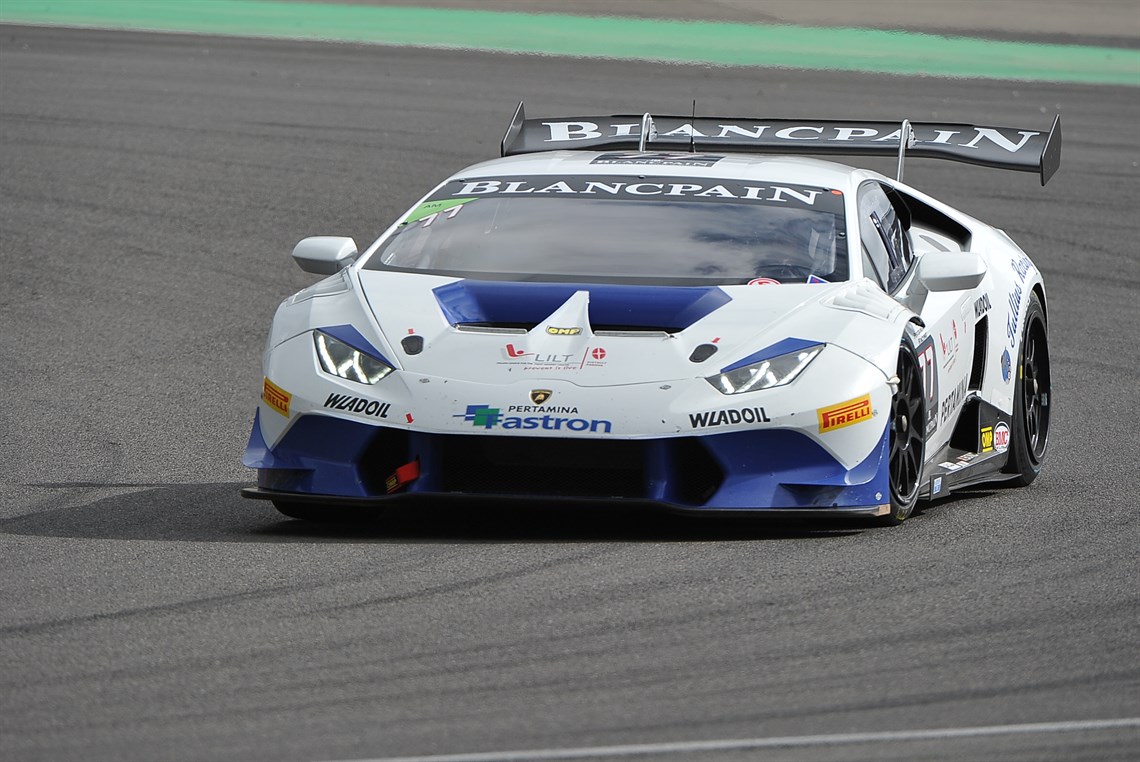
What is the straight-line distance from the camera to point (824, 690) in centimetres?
452

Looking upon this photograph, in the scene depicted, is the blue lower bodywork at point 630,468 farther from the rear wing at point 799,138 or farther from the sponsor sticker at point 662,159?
the rear wing at point 799,138

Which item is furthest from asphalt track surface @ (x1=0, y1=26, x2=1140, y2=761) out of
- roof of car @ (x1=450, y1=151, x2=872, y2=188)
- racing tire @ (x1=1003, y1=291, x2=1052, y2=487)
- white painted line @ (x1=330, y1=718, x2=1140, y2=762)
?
roof of car @ (x1=450, y1=151, x2=872, y2=188)

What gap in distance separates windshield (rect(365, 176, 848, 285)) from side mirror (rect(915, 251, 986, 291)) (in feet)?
1.07

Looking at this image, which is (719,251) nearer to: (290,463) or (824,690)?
(290,463)

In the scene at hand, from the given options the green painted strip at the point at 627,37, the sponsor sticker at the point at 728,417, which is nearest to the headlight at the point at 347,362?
the sponsor sticker at the point at 728,417

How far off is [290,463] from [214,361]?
473cm

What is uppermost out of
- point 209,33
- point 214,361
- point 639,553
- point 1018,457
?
point 639,553

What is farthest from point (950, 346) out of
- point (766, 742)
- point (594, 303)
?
point (766, 742)

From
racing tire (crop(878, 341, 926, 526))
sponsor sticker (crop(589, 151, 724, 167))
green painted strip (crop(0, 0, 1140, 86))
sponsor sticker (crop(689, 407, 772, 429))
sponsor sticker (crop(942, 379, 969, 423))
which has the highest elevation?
sponsor sticker (crop(589, 151, 724, 167))

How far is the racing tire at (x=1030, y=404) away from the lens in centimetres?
822

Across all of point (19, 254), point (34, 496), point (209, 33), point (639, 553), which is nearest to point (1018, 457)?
point (639, 553)

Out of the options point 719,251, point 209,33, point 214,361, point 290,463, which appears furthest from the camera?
point 209,33

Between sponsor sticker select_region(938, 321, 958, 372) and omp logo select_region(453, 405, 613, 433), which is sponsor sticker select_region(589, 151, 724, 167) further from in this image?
omp logo select_region(453, 405, 613, 433)

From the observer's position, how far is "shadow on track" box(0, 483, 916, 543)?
6438mm
